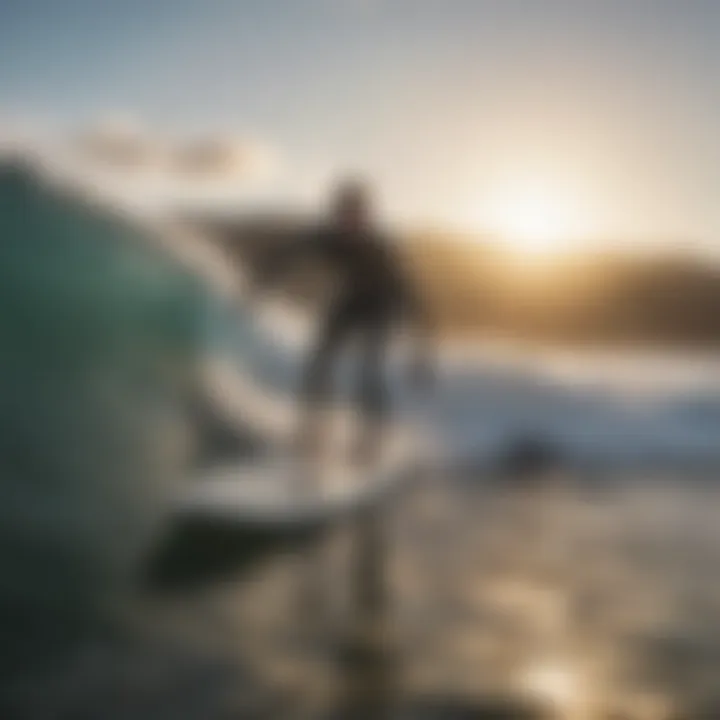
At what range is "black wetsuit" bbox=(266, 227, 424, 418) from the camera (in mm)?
1007

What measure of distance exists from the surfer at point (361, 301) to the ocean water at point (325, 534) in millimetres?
→ 20

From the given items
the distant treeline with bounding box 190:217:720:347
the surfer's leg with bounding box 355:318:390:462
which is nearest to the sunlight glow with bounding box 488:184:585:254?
the distant treeline with bounding box 190:217:720:347

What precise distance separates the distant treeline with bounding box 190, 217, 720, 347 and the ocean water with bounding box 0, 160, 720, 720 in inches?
1.0

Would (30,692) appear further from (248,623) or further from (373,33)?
(373,33)

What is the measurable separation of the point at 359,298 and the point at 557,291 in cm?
19

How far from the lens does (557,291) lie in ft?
3.43

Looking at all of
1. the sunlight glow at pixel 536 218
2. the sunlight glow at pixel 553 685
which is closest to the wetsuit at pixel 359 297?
the sunlight glow at pixel 536 218

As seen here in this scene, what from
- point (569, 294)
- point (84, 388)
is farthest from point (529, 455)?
point (84, 388)

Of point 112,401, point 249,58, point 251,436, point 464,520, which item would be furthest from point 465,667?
point 249,58

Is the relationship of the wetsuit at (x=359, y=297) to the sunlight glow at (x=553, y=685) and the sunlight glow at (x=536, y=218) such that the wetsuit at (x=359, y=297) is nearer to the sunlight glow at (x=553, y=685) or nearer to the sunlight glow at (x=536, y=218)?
the sunlight glow at (x=536, y=218)

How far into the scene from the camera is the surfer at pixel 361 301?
101cm

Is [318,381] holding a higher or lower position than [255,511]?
higher

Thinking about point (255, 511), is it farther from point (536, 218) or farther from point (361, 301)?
point (536, 218)

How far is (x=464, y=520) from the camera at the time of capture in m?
1.01
